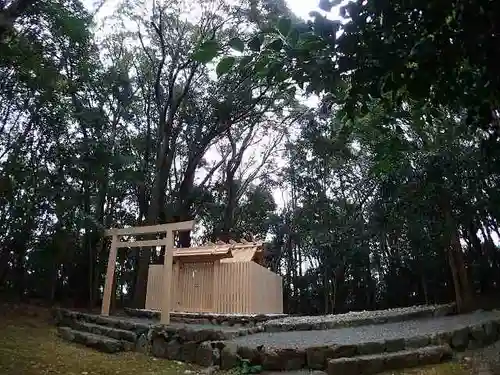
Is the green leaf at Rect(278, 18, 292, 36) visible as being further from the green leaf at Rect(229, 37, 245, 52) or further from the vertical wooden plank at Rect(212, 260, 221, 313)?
the vertical wooden plank at Rect(212, 260, 221, 313)

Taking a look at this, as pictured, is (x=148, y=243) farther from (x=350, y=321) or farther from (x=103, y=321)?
(x=350, y=321)

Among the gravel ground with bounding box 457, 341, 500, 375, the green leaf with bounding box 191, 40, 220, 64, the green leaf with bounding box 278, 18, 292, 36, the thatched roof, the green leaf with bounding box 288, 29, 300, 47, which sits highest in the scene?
the thatched roof

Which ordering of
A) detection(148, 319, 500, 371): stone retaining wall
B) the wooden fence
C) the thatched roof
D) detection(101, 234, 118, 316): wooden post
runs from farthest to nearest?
1. the thatched roof
2. the wooden fence
3. detection(101, 234, 118, 316): wooden post
4. detection(148, 319, 500, 371): stone retaining wall

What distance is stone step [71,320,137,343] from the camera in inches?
251

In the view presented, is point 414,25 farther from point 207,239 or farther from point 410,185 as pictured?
point 207,239

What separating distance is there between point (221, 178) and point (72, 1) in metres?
8.96

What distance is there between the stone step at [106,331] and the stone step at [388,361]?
3634 millimetres

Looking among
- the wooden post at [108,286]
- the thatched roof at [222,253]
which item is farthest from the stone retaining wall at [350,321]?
the wooden post at [108,286]

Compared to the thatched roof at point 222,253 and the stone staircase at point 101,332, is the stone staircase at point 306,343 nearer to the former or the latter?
the stone staircase at point 101,332

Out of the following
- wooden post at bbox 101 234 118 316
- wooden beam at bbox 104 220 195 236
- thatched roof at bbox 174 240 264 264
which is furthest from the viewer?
thatched roof at bbox 174 240 264 264

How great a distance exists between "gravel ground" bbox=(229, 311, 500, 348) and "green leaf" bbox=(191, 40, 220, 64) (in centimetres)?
425

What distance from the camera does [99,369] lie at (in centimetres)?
477

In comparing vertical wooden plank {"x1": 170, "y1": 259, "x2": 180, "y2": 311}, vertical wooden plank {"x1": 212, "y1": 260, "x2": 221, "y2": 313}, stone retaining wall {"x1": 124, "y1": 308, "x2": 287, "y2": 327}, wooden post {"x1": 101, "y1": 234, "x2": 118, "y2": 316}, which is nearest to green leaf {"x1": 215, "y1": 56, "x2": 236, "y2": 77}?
stone retaining wall {"x1": 124, "y1": 308, "x2": 287, "y2": 327}

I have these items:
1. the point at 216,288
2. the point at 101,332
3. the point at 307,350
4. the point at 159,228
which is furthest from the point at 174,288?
the point at 307,350
